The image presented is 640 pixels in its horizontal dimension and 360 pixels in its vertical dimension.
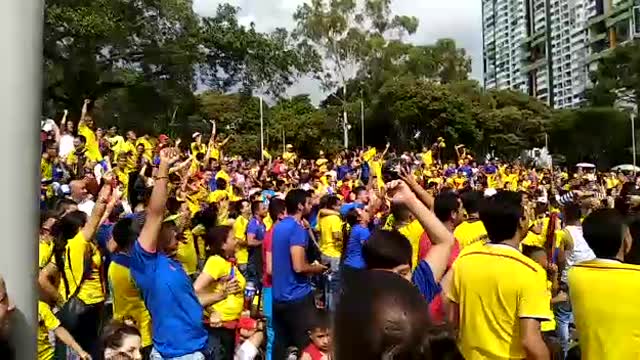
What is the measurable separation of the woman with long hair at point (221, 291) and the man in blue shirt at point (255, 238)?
3232 mm

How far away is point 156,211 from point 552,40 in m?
108

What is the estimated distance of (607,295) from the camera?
440 cm

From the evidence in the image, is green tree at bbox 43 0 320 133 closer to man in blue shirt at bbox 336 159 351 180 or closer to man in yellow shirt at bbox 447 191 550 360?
man in blue shirt at bbox 336 159 351 180

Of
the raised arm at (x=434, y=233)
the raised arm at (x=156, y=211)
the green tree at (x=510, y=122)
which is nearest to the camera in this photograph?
the raised arm at (x=434, y=233)

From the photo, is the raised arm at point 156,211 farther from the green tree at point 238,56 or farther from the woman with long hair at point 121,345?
the green tree at point 238,56

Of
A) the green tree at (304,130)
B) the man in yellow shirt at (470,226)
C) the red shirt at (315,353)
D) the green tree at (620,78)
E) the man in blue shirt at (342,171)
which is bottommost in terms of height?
the red shirt at (315,353)

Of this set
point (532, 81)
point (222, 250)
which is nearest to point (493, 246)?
point (222, 250)

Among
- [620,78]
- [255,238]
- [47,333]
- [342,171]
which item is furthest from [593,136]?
[47,333]

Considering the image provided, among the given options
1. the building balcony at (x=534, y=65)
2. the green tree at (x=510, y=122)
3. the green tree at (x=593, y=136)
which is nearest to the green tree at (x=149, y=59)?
the green tree at (x=510, y=122)

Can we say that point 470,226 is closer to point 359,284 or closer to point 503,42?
point 359,284

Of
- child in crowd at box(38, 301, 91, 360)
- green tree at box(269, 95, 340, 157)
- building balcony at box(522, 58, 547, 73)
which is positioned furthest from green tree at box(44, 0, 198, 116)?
building balcony at box(522, 58, 547, 73)

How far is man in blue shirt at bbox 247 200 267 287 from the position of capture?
405 inches

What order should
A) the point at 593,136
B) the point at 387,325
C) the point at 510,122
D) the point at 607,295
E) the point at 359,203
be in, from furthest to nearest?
the point at 593,136 → the point at 510,122 → the point at 359,203 → the point at 607,295 → the point at 387,325

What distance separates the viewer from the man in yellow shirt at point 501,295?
4.23 metres
